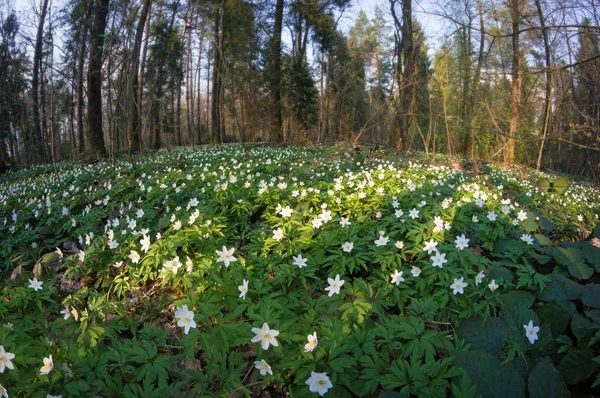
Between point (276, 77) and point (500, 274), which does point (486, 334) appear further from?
point (276, 77)

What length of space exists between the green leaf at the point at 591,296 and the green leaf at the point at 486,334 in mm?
687

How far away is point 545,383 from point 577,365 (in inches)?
13.6

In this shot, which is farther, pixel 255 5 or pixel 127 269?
pixel 255 5

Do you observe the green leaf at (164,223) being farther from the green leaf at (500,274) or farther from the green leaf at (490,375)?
the green leaf at (500,274)

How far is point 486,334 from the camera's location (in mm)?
2033

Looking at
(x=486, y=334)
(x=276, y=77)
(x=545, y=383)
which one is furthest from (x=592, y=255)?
(x=276, y=77)

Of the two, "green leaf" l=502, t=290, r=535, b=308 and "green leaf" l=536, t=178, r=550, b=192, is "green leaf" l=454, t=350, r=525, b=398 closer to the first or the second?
"green leaf" l=502, t=290, r=535, b=308

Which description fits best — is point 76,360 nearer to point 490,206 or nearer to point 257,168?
point 490,206

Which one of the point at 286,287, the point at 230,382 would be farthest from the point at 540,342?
the point at 230,382

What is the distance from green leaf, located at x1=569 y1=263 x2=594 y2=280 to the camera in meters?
2.48

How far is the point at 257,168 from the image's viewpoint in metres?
5.90

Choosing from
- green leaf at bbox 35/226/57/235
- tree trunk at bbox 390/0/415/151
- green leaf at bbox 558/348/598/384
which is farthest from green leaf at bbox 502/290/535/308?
tree trunk at bbox 390/0/415/151

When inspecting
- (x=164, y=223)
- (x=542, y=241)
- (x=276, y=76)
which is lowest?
(x=542, y=241)

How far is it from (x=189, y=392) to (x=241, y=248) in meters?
1.32
